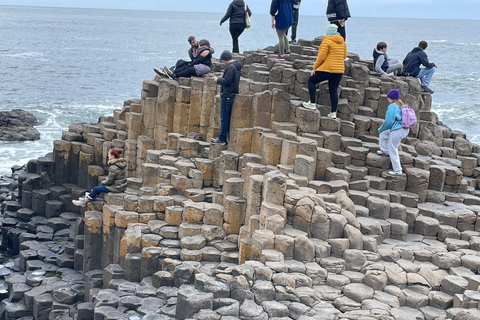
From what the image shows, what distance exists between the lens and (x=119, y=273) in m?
15.0

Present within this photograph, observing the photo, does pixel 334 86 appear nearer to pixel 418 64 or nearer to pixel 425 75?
pixel 418 64

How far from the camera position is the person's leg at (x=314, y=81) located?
1523 centimetres

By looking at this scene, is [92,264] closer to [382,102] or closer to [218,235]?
[218,235]

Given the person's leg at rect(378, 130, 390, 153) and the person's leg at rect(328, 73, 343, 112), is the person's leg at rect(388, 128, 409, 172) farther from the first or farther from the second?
the person's leg at rect(328, 73, 343, 112)

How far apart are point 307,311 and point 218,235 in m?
3.82

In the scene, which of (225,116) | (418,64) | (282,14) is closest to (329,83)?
(225,116)

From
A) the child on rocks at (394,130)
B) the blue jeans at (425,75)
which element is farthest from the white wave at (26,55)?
the child on rocks at (394,130)

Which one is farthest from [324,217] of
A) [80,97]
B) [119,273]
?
[80,97]

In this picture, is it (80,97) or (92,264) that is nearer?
(92,264)

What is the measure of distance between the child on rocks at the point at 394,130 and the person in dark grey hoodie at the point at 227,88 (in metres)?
3.69

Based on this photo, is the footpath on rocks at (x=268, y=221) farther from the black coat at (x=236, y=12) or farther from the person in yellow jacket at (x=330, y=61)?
the black coat at (x=236, y=12)

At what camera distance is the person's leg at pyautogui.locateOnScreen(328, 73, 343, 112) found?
15281mm

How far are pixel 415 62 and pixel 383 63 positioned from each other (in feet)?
2.96

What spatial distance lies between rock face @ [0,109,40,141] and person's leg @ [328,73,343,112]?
23.6m
